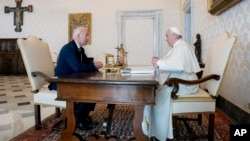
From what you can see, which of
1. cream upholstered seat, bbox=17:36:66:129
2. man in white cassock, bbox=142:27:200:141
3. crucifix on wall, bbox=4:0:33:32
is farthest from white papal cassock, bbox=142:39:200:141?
crucifix on wall, bbox=4:0:33:32

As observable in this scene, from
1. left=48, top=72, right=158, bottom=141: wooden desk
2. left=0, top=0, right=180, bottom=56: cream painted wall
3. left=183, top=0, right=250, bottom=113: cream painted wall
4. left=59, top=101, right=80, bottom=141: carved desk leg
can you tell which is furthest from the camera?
left=0, top=0, right=180, bottom=56: cream painted wall

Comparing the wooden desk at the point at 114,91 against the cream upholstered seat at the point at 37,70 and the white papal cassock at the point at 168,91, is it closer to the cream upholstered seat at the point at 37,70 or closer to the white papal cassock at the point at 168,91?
the white papal cassock at the point at 168,91

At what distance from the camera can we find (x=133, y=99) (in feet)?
6.59

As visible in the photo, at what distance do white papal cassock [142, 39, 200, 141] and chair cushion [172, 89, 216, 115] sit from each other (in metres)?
0.08

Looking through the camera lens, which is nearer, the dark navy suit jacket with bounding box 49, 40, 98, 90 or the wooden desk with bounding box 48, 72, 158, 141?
the wooden desk with bounding box 48, 72, 158, 141

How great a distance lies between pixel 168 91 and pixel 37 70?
5.05 ft

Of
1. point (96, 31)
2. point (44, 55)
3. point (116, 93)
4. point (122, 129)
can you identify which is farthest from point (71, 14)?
point (116, 93)

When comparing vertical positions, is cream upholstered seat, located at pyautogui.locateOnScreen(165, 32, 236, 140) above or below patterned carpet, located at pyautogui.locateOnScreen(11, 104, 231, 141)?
above

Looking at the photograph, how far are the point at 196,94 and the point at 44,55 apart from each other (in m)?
1.91

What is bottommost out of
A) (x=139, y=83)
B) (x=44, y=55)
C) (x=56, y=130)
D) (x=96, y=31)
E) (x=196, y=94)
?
(x=56, y=130)

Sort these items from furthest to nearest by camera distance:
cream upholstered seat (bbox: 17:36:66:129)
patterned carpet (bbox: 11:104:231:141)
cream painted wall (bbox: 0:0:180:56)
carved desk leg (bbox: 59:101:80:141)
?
cream painted wall (bbox: 0:0:180:56) → cream upholstered seat (bbox: 17:36:66:129) → patterned carpet (bbox: 11:104:231:141) → carved desk leg (bbox: 59:101:80:141)

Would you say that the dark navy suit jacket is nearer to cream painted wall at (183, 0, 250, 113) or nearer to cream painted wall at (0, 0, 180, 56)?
cream painted wall at (183, 0, 250, 113)

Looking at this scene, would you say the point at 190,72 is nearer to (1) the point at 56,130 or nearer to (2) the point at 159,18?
(1) the point at 56,130

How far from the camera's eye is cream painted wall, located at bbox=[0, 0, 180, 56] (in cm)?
951
